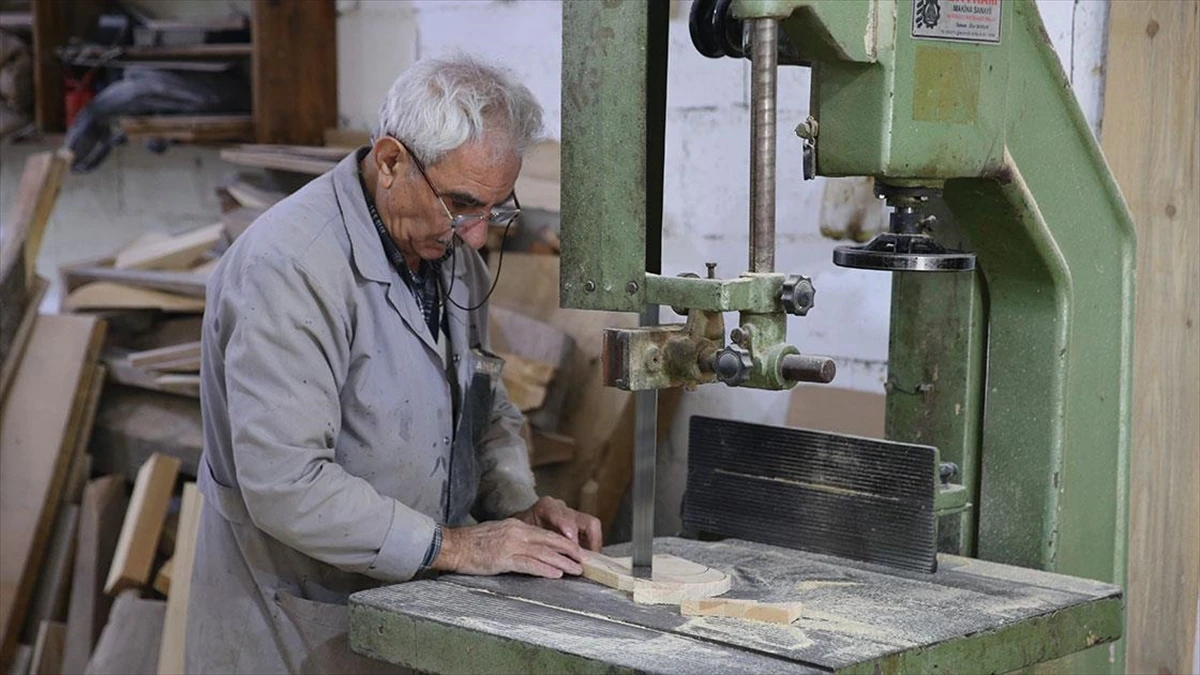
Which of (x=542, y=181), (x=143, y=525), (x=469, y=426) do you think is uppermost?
(x=542, y=181)

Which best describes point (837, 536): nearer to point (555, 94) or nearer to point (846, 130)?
point (846, 130)

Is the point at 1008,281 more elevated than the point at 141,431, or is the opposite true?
the point at 1008,281

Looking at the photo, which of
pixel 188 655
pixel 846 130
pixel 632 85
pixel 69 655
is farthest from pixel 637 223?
pixel 69 655

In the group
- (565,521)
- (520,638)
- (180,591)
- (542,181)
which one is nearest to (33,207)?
(180,591)

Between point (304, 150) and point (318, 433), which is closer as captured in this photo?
point (318, 433)

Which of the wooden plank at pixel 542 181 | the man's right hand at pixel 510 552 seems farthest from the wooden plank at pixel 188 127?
the man's right hand at pixel 510 552

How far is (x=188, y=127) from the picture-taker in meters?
3.51

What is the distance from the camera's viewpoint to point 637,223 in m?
1.63

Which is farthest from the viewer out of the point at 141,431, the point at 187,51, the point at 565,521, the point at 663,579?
the point at 187,51

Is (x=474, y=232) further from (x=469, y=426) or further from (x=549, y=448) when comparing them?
(x=549, y=448)

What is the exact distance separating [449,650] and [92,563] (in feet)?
5.94

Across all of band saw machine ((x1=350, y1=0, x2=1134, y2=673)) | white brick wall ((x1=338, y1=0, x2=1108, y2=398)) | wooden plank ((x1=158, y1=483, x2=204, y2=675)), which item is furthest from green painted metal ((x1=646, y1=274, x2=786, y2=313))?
wooden plank ((x1=158, y1=483, x2=204, y2=675))

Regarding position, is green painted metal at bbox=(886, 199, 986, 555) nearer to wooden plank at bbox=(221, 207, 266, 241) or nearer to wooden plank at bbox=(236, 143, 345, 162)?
wooden plank at bbox=(236, 143, 345, 162)

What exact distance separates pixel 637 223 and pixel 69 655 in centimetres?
199
